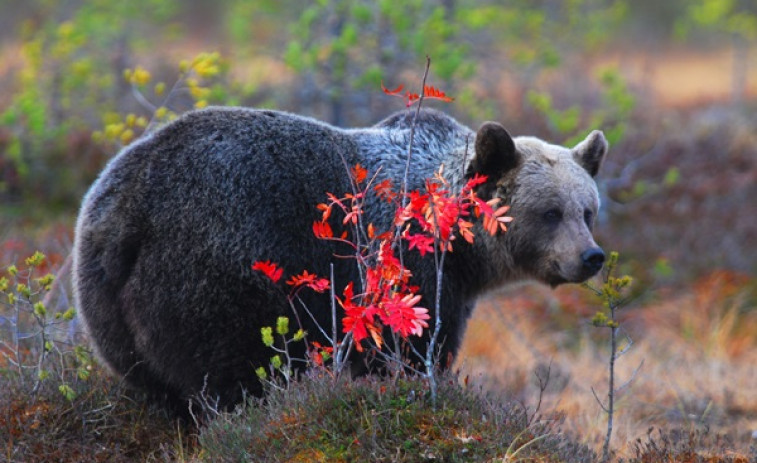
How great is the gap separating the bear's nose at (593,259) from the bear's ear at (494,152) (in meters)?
0.69

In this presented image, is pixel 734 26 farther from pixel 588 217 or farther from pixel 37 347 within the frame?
pixel 37 347

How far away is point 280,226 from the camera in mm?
5242

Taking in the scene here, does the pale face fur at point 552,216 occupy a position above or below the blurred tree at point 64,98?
above

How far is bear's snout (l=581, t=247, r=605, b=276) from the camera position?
533 cm

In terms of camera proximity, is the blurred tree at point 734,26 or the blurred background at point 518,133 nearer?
the blurred background at point 518,133

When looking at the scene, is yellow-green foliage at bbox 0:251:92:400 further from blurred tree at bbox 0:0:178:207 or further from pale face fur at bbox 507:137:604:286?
blurred tree at bbox 0:0:178:207

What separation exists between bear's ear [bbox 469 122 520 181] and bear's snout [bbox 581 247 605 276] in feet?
2.27

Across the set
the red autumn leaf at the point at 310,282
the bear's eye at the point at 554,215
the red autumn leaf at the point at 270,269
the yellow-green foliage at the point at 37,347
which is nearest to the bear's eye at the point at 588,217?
the bear's eye at the point at 554,215

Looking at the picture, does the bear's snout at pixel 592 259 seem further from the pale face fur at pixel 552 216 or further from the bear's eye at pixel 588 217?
the bear's eye at pixel 588 217

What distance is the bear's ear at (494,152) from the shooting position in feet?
17.7

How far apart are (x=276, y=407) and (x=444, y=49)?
6652mm

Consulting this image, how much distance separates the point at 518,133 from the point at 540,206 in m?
9.41

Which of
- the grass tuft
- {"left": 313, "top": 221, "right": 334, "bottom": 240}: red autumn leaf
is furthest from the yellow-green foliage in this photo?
{"left": 313, "top": 221, "right": 334, "bottom": 240}: red autumn leaf

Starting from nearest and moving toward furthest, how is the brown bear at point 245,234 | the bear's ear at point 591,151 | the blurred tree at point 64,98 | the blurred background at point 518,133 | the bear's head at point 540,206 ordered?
the brown bear at point 245,234 → the bear's head at point 540,206 → the bear's ear at point 591,151 → the blurred background at point 518,133 → the blurred tree at point 64,98
